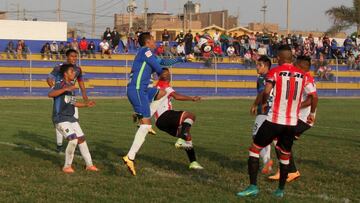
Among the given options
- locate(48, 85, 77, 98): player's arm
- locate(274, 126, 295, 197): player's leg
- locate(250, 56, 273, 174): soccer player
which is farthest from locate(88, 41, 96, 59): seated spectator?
locate(274, 126, 295, 197): player's leg

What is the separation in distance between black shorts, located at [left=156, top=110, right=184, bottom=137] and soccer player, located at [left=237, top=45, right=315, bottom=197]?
8.97ft

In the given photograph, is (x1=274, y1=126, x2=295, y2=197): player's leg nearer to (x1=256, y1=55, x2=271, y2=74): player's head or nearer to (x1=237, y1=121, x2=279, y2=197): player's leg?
(x1=237, y1=121, x2=279, y2=197): player's leg

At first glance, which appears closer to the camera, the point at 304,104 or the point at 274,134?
the point at 274,134

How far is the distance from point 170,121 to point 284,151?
2.97 meters

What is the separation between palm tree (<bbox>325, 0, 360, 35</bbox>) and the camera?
54.4m

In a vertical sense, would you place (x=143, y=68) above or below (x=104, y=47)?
below

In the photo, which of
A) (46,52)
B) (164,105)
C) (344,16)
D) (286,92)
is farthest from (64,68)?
(344,16)

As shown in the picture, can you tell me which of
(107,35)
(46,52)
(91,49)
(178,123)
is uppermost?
(107,35)

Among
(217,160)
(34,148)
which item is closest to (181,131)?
(217,160)

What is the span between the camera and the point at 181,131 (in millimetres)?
10453

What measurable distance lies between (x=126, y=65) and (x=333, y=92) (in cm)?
1474

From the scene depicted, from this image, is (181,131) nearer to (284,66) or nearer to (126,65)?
(284,66)

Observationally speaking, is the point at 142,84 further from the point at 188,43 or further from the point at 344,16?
the point at 344,16

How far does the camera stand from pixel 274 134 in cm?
791
